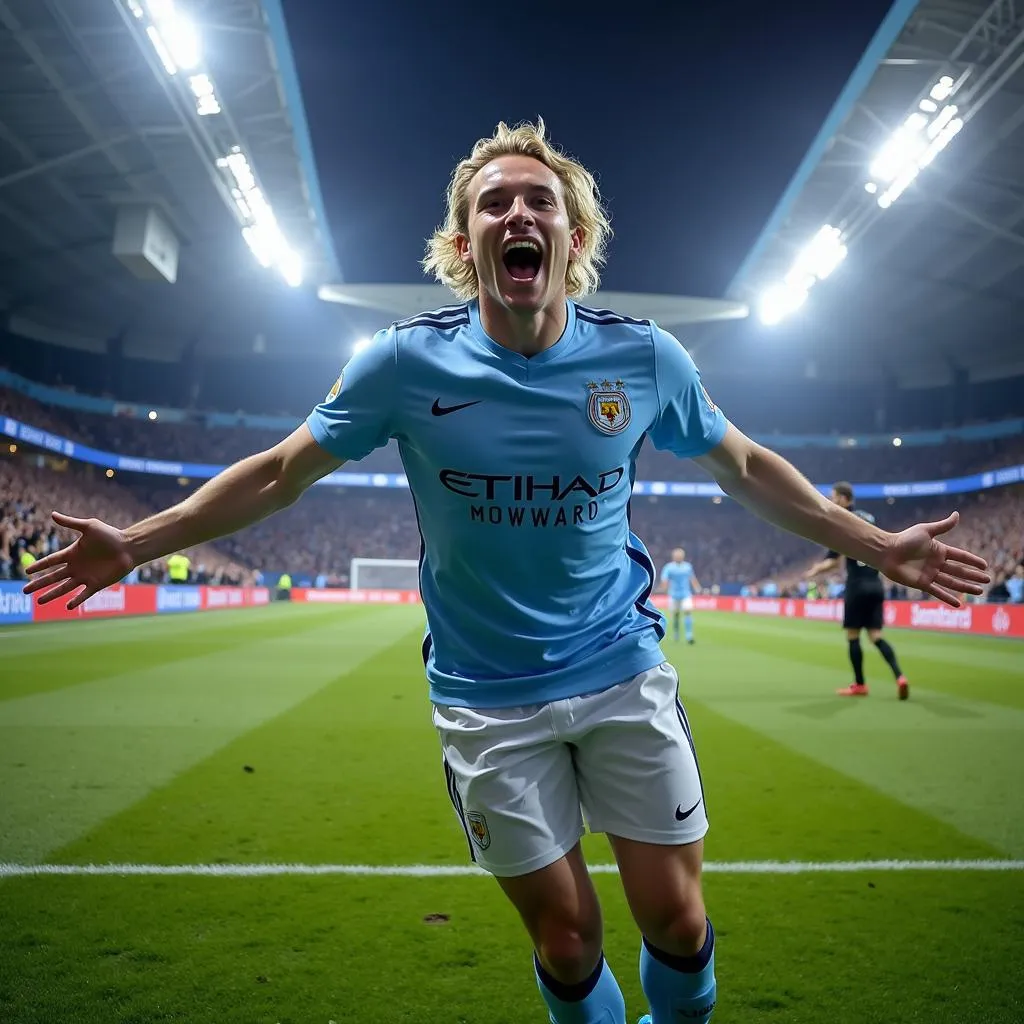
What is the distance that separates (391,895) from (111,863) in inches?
56.6

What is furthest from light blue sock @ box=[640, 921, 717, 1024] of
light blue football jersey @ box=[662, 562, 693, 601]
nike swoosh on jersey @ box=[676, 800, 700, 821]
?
light blue football jersey @ box=[662, 562, 693, 601]

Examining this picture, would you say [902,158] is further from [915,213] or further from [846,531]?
[846,531]

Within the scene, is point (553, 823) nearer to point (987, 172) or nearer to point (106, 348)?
point (987, 172)

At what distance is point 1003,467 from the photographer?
139 ft

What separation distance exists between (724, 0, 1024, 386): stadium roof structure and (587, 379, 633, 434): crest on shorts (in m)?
19.8

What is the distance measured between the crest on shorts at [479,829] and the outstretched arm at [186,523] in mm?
1000

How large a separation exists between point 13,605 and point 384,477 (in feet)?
114

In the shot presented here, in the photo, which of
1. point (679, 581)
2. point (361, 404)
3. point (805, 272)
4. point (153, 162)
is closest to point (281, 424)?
point (153, 162)

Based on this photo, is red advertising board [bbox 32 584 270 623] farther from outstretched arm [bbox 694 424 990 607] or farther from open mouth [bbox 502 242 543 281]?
outstretched arm [bbox 694 424 990 607]

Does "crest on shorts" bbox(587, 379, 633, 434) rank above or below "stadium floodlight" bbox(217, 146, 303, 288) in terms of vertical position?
below

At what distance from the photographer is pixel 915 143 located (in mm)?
22625

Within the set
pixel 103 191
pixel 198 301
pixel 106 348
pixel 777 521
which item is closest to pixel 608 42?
pixel 103 191

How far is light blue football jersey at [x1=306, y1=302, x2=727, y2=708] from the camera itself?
2277mm

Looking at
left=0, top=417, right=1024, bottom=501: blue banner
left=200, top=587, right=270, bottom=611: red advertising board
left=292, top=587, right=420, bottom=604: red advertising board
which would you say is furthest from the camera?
left=292, top=587, right=420, bottom=604: red advertising board
